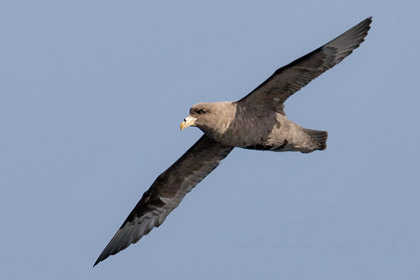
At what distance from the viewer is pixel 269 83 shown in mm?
13195

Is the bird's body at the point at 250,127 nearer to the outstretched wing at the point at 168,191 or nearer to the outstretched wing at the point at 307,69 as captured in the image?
the outstretched wing at the point at 307,69

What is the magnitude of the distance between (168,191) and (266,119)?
276 cm

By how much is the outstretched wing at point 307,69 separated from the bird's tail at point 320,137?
2.67 feet

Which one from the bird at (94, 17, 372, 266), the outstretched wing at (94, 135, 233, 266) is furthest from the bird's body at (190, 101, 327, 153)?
the outstretched wing at (94, 135, 233, 266)

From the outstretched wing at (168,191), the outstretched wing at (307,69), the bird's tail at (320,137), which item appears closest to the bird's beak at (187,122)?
the outstretched wing at (307,69)

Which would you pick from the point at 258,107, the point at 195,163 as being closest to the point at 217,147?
the point at 195,163

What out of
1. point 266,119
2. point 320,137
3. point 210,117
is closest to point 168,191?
point 210,117

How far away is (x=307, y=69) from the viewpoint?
13.3 meters

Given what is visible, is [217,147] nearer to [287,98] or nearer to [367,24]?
[287,98]

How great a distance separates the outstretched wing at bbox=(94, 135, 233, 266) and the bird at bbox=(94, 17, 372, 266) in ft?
0.06

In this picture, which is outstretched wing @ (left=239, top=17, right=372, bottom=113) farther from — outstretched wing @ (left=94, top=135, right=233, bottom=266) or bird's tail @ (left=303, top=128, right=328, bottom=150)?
outstretched wing @ (left=94, top=135, right=233, bottom=266)

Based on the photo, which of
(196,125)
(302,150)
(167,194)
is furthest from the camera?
(167,194)

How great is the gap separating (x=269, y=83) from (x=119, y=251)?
15.2 feet

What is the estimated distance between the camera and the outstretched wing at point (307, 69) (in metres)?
13.2
